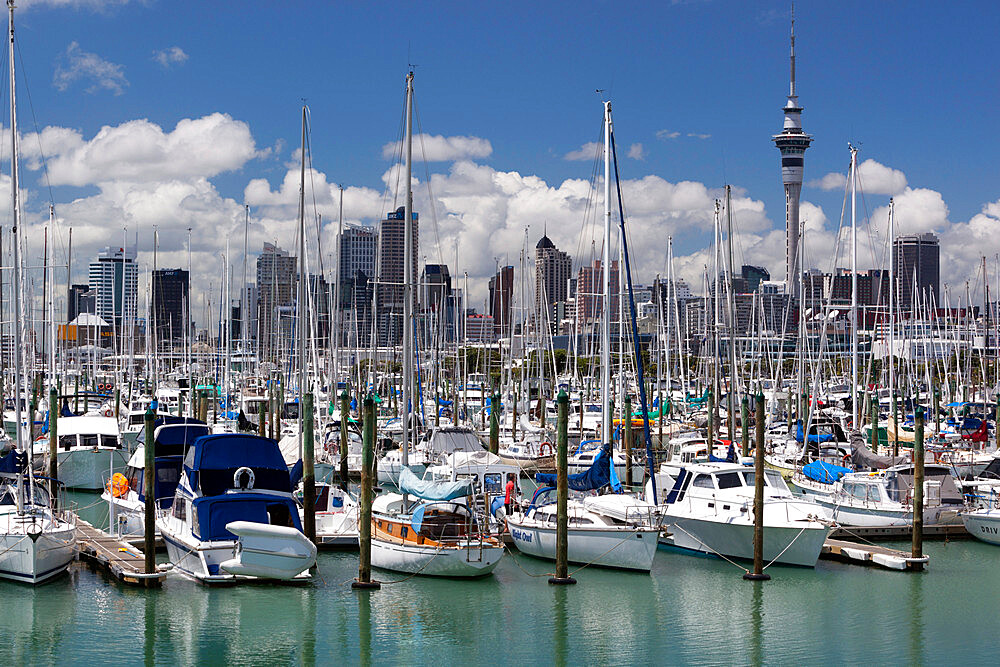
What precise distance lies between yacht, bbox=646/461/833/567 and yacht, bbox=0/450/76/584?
16873 mm

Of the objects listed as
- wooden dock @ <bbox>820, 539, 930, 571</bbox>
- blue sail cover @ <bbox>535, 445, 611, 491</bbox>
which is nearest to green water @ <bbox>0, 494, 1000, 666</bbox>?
wooden dock @ <bbox>820, 539, 930, 571</bbox>

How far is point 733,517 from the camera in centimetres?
3438

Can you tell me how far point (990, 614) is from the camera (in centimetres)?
2998

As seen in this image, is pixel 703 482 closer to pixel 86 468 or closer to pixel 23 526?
pixel 23 526

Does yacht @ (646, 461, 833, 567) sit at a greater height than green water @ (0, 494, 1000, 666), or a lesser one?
greater

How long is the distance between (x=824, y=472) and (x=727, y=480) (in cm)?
836

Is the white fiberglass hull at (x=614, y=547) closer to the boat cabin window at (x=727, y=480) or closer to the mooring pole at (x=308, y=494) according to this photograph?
the boat cabin window at (x=727, y=480)

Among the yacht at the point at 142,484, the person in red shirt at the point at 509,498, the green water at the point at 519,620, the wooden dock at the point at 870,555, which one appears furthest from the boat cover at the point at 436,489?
the wooden dock at the point at 870,555

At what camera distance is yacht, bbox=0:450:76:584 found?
2962 centimetres

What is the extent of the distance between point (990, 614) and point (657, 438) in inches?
1331

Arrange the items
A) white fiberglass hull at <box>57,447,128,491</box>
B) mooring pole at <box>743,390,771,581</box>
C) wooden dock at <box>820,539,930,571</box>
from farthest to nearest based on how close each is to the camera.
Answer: white fiberglass hull at <box>57,447,128,491</box>, wooden dock at <box>820,539,930,571</box>, mooring pole at <box>743,390,771,581</box>

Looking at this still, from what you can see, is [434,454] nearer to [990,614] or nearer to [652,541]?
[652,541]

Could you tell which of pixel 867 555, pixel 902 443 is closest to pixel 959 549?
pixel 867 555

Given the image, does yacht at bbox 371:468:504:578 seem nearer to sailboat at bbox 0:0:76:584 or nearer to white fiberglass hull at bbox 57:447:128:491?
sailboat at bbox 0:0:76:584
